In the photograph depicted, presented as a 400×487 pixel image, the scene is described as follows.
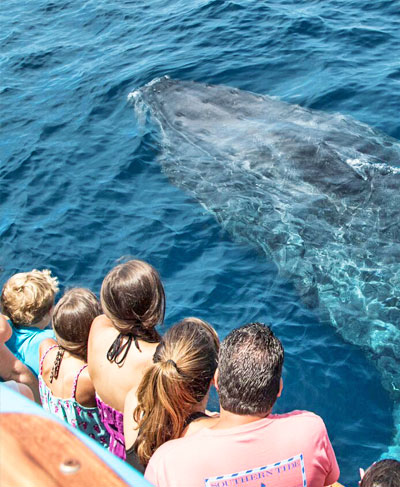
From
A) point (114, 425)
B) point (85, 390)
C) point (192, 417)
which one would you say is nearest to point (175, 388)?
point (192, 417)

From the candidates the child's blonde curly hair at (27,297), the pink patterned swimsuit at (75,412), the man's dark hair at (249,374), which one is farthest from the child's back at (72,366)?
the man's dark hair at (249,374)

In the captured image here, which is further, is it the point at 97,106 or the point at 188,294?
the point at 97,106

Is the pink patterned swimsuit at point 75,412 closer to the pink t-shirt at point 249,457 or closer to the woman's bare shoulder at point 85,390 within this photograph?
the woman's bare shoulder at point 85,390

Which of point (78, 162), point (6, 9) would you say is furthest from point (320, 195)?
point (6, 9)

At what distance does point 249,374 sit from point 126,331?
1.33m

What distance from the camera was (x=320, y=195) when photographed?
8.14 metres

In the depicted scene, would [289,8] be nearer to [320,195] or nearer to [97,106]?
[97,106]

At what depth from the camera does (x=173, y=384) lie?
11.4ft

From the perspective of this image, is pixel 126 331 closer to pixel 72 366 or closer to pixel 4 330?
pixel 72 366

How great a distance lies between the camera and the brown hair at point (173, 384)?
351 cm

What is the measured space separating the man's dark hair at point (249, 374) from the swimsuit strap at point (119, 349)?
45.3 inches

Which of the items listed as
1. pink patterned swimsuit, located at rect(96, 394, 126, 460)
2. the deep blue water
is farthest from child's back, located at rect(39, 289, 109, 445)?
the deep blue water

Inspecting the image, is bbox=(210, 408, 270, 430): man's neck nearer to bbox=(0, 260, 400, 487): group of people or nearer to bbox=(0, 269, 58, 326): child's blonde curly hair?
bbox=(0, 260, 400, 487): group of people

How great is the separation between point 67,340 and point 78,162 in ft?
21.6
